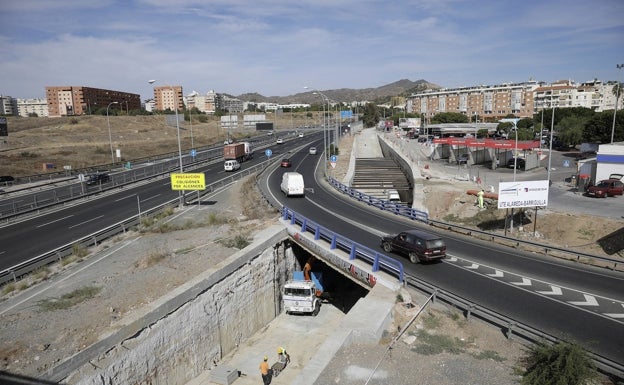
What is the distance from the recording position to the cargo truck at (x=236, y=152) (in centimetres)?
5991

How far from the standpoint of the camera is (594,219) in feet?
85.5

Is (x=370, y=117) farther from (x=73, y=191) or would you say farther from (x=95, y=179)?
(x=73, y=191)

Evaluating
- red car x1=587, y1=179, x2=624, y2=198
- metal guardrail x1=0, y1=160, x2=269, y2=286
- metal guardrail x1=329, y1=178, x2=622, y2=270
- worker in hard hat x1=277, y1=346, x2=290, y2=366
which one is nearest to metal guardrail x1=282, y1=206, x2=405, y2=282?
worker in hard hat x1=277, y1=346, x2=290, y2=366

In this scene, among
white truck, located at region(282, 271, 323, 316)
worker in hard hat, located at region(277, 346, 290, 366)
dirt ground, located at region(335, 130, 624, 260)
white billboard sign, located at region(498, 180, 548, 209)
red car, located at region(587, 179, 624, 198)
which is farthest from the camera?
red car, located at region(587, 179, 624, 198)

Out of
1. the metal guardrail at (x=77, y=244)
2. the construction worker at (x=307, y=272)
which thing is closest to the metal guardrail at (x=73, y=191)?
the metal guardrail at (x=77, y=244)

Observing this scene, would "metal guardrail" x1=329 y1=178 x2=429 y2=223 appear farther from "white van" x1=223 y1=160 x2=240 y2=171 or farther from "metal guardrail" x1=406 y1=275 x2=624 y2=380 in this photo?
"white van" x1=223 y1=160 x2=240 y2=171

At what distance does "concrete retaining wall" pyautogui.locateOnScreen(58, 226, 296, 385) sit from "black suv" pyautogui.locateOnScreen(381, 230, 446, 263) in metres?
8.00

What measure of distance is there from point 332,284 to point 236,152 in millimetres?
37082

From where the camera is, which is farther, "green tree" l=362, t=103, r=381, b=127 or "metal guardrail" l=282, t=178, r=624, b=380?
"green tree" l=362, t=103, r=381, b=127

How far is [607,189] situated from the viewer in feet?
108

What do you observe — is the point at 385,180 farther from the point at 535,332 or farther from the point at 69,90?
the point at 69,90

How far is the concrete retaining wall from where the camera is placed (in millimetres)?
13551

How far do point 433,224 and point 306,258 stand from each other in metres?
9.22

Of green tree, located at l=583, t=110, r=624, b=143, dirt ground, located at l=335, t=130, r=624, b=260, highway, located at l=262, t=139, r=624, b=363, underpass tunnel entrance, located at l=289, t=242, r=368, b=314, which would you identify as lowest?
underpass tunnel entrance, located at l=289, t=242, r=368, b=314
